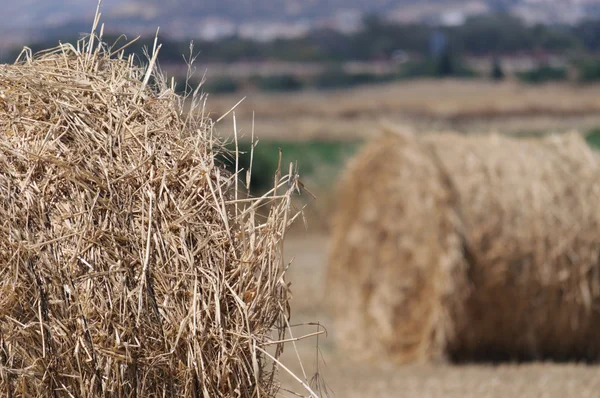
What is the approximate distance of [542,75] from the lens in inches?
1665

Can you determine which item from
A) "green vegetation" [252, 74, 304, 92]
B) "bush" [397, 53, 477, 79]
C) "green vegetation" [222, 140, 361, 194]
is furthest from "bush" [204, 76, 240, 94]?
"green vegetation" [222, 140, 361, 194]

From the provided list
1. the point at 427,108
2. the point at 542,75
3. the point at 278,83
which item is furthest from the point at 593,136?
the point at 278,83

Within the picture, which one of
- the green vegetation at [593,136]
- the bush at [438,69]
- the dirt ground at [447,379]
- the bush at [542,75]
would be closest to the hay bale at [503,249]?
the dirt ground at [447,379]

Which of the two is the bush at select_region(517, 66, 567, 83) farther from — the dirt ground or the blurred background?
the dirt ground

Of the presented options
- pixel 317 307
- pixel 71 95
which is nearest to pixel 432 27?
pixel 317 307

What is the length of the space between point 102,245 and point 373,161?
19.8 ft

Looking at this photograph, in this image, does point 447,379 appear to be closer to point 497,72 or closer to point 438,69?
point 497,72

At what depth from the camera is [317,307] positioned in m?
11.7

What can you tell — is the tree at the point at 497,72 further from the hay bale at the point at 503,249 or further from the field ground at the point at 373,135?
the hay bale at the point at 503,249

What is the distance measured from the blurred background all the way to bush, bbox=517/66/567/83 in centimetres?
8

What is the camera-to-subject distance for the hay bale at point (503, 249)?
7.38 m

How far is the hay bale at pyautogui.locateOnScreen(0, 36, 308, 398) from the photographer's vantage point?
3.19 m

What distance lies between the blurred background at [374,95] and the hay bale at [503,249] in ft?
1.11

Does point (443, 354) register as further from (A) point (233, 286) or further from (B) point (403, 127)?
(A) point (233, 286)
